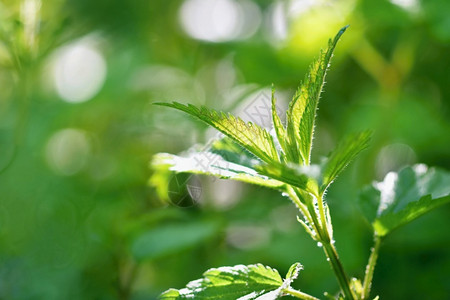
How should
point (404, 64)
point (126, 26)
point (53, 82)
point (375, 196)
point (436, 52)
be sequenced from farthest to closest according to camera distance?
point (126, 26) → point (53, 82) → point (436, 52) → point (404, 64) → point (375, 196)

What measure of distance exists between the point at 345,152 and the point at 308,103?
0.24 feet

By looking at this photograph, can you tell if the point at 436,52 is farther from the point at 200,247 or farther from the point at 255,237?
the point at 200,247

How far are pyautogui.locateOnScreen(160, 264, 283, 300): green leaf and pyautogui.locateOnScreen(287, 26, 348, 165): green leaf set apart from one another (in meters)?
0.15

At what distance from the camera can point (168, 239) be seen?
1.32 metres

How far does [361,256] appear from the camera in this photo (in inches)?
53.2

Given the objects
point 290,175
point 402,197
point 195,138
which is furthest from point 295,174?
point 195,138

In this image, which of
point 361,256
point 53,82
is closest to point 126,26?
point 53,82

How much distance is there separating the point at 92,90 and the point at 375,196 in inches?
62.6

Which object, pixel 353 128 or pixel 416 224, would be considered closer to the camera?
pixel 416 224

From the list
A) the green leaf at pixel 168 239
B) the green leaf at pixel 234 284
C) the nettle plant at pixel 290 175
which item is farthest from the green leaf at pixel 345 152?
the green leaf at pixel 168 239

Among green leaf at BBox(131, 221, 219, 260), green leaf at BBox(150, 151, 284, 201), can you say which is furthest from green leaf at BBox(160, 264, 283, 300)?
green leaf at BBox(131, 221, 219, 260)

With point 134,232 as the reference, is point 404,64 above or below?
above

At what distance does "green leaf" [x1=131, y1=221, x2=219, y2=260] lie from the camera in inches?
49.2

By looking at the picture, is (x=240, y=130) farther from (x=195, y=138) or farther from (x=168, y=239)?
(x=195, y=138)
